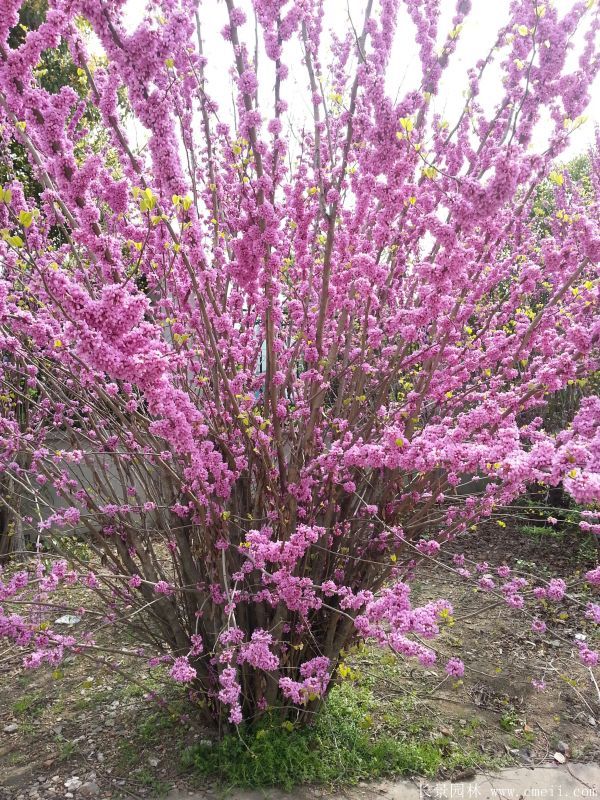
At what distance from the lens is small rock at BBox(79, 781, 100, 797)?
9.37 feet

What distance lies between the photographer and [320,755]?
10.2 feet

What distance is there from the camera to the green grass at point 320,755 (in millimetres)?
2918

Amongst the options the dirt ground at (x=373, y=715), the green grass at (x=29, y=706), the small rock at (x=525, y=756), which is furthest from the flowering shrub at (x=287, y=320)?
the small rock at (x=525, y=756)

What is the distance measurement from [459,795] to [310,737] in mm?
823

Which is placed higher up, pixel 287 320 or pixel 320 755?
pixel 287 320

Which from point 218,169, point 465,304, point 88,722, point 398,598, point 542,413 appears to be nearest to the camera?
point 398,598

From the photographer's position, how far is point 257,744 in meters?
3.01

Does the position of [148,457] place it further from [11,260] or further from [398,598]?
[398,598]

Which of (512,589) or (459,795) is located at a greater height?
(512,589)

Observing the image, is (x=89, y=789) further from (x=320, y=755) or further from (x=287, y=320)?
(x=287, y=320)

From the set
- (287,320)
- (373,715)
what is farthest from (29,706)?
(287,320)

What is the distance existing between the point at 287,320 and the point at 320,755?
2.64 metres

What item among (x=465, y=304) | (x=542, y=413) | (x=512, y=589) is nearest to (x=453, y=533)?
(x=512, y=589)

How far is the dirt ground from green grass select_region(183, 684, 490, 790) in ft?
0.27
